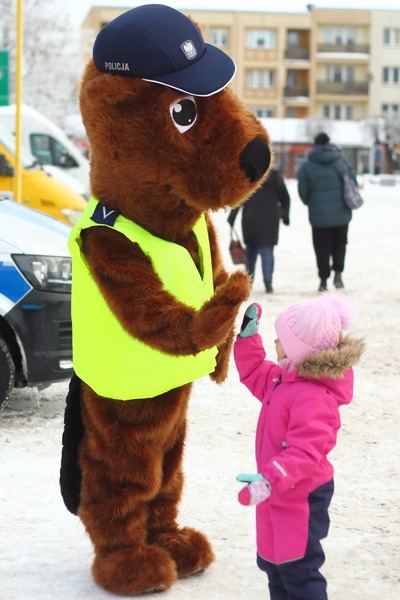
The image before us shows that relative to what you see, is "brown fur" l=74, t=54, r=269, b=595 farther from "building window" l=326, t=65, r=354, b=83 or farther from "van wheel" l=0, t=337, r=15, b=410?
"building window" l=326, t=65, r=354, b=83

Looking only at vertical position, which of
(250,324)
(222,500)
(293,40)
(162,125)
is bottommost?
(222,500)

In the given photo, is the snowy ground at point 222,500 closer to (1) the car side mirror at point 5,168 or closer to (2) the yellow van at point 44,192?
(2) the yellow van at point 44,192

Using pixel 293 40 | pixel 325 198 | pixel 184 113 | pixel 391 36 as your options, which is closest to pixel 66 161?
pixel 325 198

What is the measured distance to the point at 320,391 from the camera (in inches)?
125

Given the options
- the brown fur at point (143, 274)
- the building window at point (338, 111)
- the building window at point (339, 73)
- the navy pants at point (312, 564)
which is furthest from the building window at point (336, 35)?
the navy pants at point (312, 564)

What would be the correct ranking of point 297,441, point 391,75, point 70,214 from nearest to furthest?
point 297,441
point 70,214
point 391,75

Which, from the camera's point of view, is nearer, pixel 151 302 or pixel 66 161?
pixel 151 302

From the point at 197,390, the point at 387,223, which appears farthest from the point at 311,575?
the point at 387,223

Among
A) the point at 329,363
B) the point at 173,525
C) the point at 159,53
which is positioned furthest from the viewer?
the point at 173,525

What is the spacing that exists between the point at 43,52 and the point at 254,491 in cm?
3516

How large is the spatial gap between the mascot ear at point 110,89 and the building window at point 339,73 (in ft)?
287

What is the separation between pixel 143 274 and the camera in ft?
11.1

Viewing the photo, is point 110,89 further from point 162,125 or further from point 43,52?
point 43,52

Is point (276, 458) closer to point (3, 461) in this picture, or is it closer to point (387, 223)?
point (3, 461)
